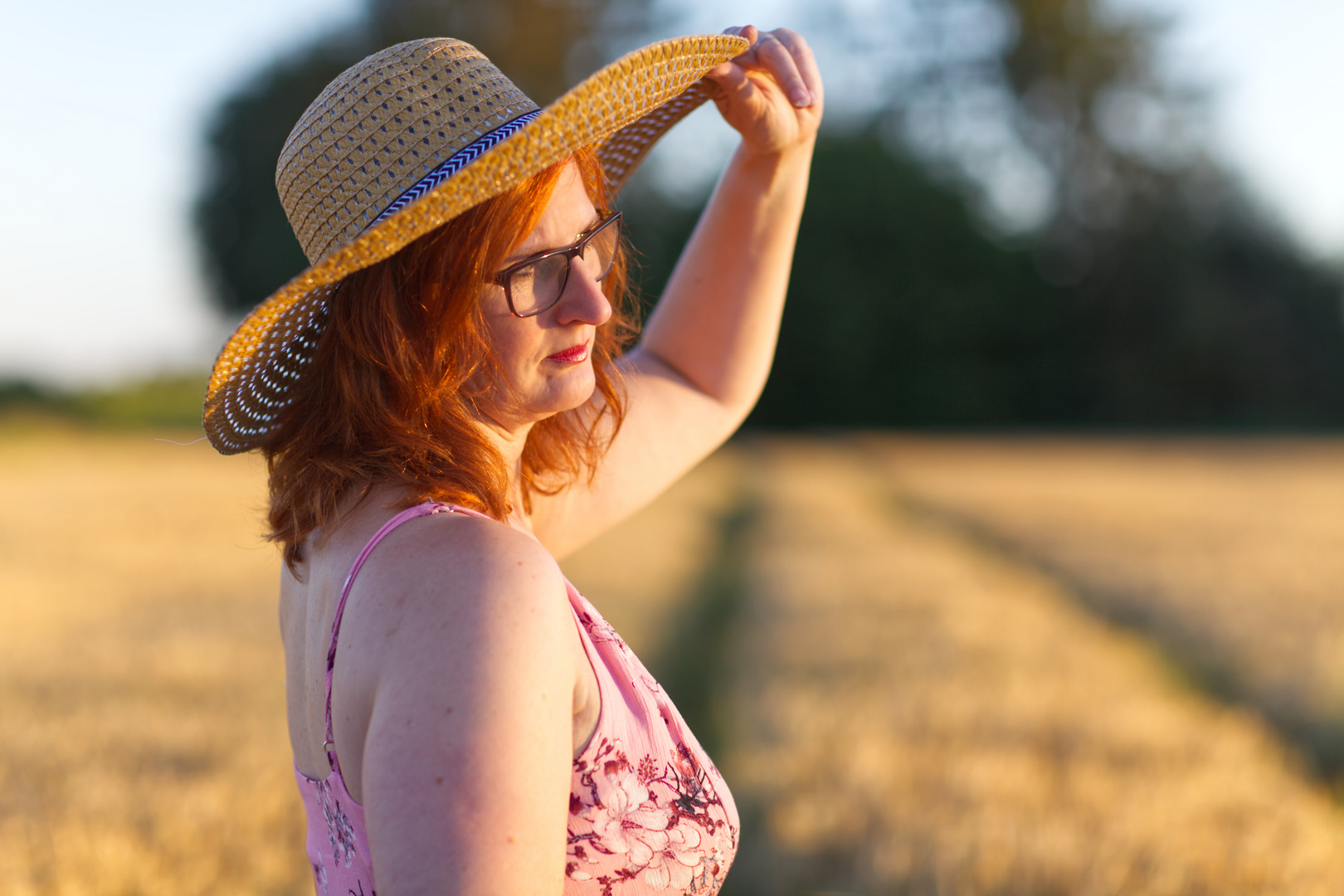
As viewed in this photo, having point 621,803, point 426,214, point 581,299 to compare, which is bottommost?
point 621,803

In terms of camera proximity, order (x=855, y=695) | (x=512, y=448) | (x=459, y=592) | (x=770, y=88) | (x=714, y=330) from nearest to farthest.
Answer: (x=459, y=592) → (x=512, y=448) → (x=770, y=88) → (x=714, y=330) → (x=855, y=695)

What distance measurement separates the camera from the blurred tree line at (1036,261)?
32.0 m

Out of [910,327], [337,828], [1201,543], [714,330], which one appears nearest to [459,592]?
[337,828]

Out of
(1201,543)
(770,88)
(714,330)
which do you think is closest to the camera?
(770,88)

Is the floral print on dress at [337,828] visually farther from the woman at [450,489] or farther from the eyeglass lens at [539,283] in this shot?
the eyeglass lens at [539,283]

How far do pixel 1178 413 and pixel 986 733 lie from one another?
3106 centimetres

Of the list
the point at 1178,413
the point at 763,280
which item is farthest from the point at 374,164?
the point at 1178,413

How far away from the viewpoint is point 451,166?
3.88ft

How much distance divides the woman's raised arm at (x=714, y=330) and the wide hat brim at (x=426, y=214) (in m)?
0.20

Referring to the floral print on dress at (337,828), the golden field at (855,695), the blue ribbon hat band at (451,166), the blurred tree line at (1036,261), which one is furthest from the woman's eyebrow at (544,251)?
the blurred tree line at (1036,261)

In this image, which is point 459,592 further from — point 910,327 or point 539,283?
point 910,327

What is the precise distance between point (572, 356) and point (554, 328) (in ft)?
0.15

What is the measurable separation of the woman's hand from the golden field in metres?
0.93

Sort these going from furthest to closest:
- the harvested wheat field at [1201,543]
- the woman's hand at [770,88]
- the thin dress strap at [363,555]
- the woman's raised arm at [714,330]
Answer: the harvested wheat field at [1201,543] < the woman's raised arm at [714,330] < the woman's hand at [770,88] < the thin dress strap at [363,555]
